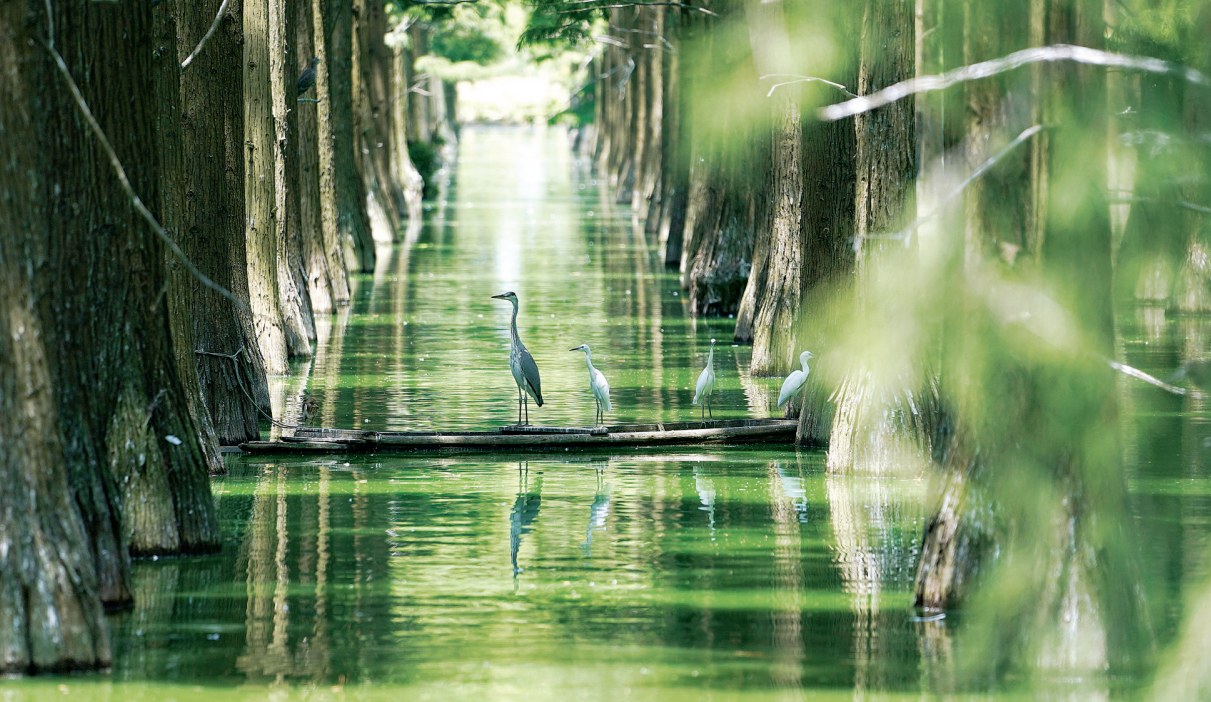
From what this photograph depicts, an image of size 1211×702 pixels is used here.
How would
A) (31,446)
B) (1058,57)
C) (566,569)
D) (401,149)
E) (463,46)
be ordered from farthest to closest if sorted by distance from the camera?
1. (463,46)
2. (401,149)
3. (566,569)
4. (31,446)
5. (1058,57)

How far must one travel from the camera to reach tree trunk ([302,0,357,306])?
90.5 ft

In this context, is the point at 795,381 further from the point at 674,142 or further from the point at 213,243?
the point at 674,142

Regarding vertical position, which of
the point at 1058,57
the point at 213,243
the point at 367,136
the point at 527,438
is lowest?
the point at 527,438

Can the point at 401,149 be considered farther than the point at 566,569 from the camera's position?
Yes

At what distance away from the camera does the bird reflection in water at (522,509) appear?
11.1 metres

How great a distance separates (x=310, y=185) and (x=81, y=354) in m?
17.2

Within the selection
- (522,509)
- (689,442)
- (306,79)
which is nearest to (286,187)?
(306,79)

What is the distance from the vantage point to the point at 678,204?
3497cm

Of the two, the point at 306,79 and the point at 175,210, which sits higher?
the point at 306,79

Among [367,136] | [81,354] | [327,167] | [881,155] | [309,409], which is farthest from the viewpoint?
[367,136]

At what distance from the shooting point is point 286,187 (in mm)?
21938

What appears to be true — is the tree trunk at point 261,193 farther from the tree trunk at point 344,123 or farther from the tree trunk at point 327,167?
the tree trunk at point 344,123

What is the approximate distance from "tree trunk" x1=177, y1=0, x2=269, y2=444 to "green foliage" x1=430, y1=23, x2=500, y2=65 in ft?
162

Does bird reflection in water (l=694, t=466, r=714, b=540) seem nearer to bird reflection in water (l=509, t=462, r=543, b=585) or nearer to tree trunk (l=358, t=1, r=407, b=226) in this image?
bird reflection in water (l=509, t=462, r=543, b=585)
